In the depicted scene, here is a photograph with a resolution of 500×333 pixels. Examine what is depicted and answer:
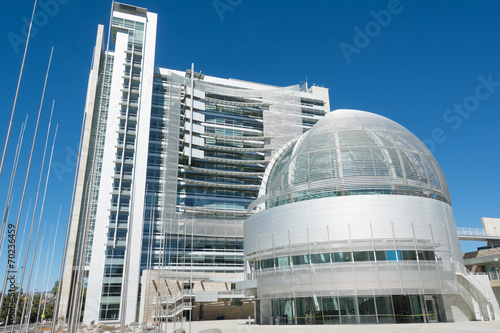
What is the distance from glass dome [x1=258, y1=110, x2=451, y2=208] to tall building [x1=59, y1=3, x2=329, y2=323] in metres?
29.4

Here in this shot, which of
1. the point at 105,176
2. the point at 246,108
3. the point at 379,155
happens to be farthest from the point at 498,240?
the point at 105,176

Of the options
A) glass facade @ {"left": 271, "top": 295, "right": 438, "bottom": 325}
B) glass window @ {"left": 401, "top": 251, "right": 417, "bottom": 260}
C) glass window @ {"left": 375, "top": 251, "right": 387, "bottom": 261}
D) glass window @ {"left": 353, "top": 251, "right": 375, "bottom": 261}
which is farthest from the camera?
glass window @ {"left": 401, "top": 251, "right": 417, "bottom": 260}

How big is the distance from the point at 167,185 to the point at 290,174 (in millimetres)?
33767

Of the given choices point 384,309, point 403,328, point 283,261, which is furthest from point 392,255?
point 283,261

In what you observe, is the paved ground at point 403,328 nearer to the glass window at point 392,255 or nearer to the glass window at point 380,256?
the glass window at point 380,256

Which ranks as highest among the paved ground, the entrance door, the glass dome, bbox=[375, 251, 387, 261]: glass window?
the glass dome

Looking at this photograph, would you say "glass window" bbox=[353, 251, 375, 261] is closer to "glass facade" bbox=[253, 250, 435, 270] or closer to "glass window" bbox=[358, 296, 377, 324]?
"glass facade" bbox=[253, 250, 435, 270]

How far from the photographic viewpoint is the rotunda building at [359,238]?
30.3 m

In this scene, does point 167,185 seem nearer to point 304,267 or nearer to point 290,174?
point 290,174

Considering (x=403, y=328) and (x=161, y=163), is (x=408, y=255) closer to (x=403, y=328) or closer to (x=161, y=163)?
(x=403, y=328)

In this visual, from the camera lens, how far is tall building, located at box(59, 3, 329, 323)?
61812mm

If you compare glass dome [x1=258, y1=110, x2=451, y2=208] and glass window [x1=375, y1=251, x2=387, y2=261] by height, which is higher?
glass dome [x1=258, y1=110, x2=451, y2=208]

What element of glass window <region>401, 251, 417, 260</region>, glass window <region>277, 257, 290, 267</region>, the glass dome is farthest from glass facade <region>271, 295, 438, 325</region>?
the glass dome

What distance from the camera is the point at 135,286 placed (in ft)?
193
